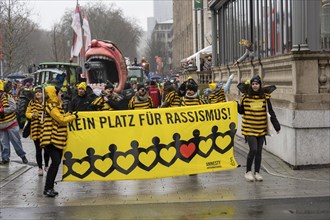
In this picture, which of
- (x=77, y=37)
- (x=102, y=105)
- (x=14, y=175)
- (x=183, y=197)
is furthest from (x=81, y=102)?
(x=77, y=37)

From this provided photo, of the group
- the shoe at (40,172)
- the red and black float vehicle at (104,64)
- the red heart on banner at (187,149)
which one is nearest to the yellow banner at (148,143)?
the red heart on banner at (187,149)

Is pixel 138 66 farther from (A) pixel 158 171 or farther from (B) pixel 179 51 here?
(B) pixel 179 51

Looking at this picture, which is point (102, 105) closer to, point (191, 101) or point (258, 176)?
point (191, 101)

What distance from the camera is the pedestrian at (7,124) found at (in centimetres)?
1441

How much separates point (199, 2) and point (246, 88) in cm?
3555

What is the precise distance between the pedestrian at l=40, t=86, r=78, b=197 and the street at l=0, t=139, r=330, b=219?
1.06 ft

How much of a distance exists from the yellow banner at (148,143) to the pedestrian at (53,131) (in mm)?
269

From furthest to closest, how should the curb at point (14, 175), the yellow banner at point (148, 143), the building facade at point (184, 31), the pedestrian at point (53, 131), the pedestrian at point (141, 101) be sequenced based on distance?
the building facade at point (184, 31) → the pedestrian at point (141, 101) → the curb at point (14, 175) → the yellow banner at point (148, 143) → the pedestrian at point (53, 131)

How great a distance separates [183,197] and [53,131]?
2.26m

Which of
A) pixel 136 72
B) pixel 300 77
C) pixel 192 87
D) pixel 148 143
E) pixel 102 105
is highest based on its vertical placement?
pixel 136 72

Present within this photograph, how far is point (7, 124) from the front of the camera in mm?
14633

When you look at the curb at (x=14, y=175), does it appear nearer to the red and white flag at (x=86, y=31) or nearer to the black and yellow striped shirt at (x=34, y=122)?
the black and yellow striped shirt at (x=34, y=122)

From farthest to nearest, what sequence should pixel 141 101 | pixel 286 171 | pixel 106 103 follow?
pixel 141 101
pixel 106 103
pixel 286 171

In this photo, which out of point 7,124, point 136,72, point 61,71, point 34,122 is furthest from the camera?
point 136,72
